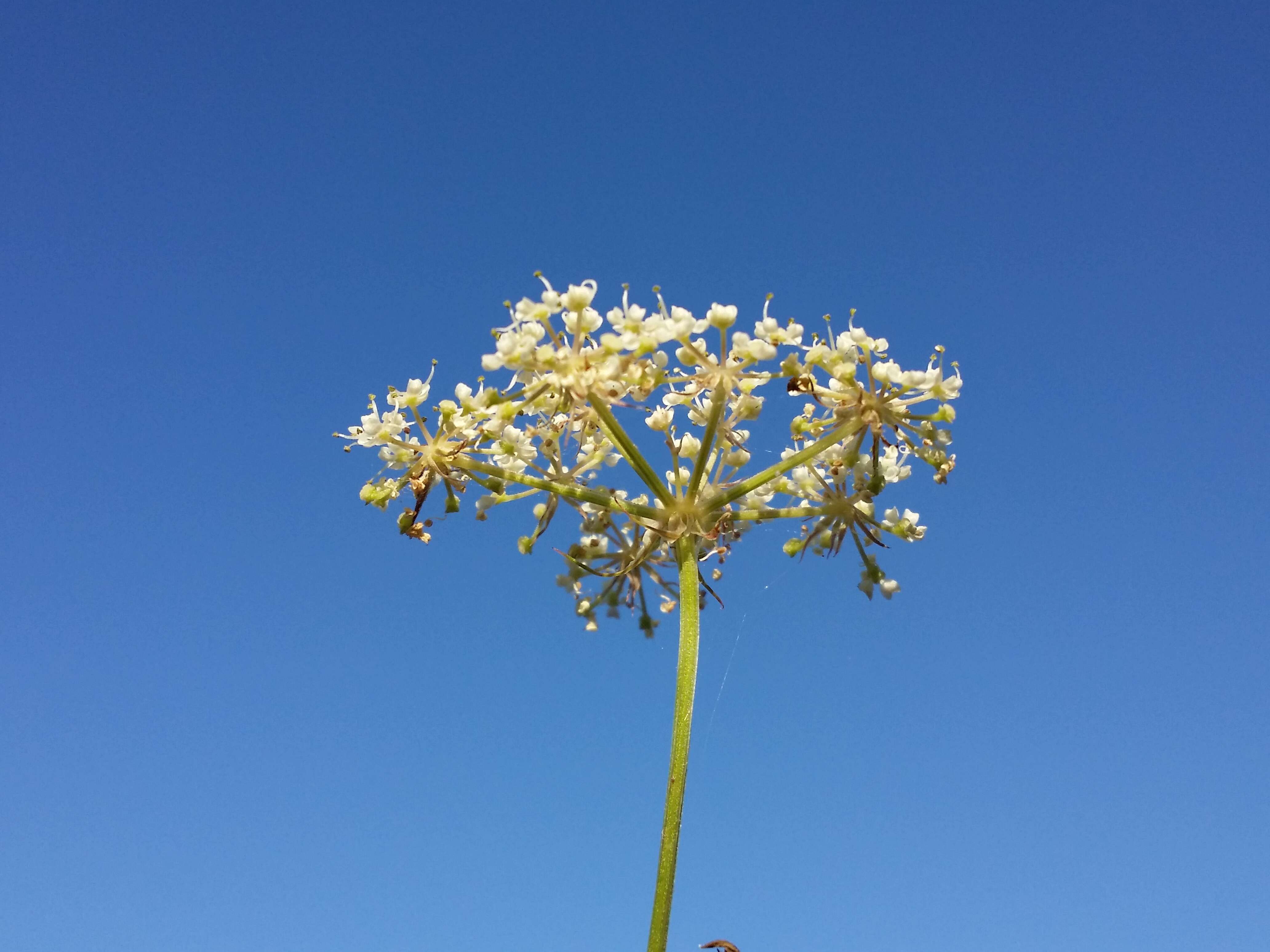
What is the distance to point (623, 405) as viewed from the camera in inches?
214

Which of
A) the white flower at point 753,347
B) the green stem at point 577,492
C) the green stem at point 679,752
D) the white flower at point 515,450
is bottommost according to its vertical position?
the green stem at point 679,752

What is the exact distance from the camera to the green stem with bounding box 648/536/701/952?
14.1 ft

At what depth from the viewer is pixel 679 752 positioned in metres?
4.70

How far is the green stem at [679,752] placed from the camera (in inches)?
169

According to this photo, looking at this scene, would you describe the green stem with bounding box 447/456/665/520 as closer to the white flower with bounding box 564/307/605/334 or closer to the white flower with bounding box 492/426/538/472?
the white flower with bounding box 492/426/538/472

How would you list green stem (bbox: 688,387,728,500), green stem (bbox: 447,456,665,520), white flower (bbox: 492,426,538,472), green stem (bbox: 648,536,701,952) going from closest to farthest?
green stem (bbox: 648,536,701,952) < green stem (bbox: 688,387,728,500) < green stem (bbox: 447,456,665,520) < white flower (bbox: 492,426,538,472)

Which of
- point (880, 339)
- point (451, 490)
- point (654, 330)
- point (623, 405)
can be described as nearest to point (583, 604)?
point (451, 490)

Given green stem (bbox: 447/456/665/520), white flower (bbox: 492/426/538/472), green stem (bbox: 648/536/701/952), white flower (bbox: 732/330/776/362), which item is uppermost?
white flower (bbox: 732/330/776/362)

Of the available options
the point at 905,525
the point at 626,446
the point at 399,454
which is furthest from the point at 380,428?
the point at 905,525

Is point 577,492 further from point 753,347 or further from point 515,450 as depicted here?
point 753,347

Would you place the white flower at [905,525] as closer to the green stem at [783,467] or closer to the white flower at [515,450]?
the green stem at [783,467]

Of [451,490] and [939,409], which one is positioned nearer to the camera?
[939,409]

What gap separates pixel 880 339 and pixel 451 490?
2.65 m

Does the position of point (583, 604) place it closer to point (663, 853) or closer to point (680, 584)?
point (680, 584)
